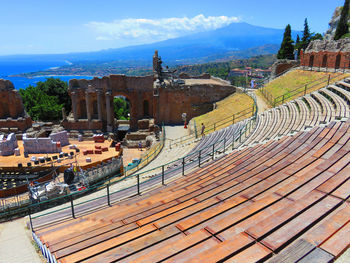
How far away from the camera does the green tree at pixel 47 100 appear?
3972 cm

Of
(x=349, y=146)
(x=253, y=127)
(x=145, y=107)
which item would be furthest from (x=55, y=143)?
(x=349, y=146)

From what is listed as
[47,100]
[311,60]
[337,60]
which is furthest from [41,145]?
[311,60]

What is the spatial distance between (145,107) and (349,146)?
31527 millimetres

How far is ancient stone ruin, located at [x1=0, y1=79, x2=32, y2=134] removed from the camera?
34062 millimetres

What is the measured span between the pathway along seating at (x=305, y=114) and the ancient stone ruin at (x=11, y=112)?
30615 mm

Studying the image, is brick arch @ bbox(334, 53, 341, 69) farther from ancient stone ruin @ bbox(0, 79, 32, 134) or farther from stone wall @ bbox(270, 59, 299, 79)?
ancient stone ruin @ bbox(0, 79, 32, 134)

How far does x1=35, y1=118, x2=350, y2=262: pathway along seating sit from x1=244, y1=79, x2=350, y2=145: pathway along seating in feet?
12.0

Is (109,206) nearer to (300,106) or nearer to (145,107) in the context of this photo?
(300,106)

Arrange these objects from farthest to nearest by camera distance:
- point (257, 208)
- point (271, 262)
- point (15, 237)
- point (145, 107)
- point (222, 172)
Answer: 1. point (145, 107)
2. point (222, 172)
3. point (15, 237)
4. point (257, 208)
5. point (271, 262)

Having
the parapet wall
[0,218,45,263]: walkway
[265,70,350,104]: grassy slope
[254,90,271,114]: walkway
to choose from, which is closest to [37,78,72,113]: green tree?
the parapet wall

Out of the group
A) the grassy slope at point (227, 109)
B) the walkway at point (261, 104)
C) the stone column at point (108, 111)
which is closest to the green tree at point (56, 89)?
the stone column at point (108, 111)

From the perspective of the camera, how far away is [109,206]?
894 cm

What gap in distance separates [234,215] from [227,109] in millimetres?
23924

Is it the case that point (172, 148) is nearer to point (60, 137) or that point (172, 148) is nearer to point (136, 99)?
point (60, 137)
